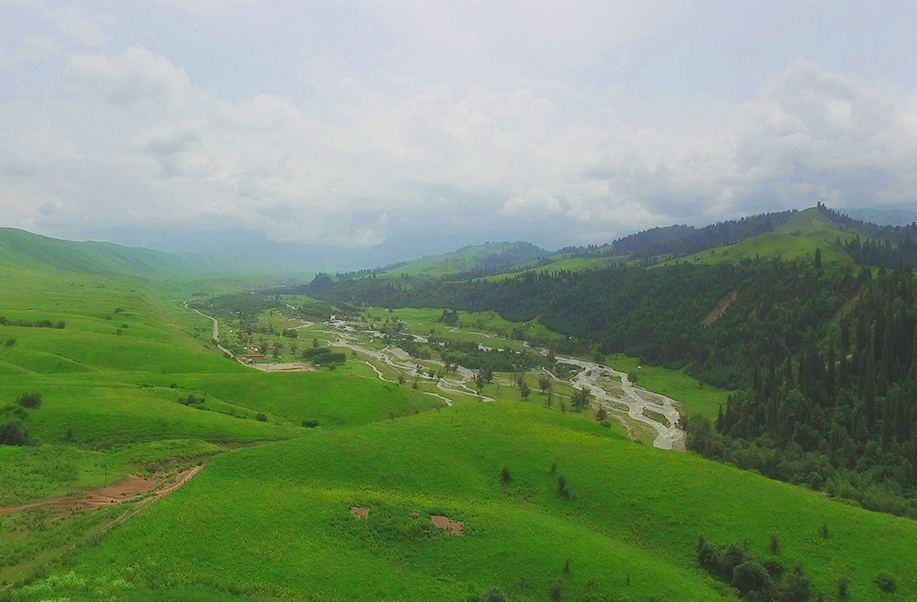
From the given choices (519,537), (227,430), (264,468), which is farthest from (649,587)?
(227,430)

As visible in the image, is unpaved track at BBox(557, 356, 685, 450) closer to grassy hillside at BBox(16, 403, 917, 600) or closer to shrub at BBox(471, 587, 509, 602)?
grassy hillside at BBox(16, 403, 917, 600)

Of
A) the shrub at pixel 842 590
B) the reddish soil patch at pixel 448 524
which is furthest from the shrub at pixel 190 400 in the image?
the shrub at pixel 842 590

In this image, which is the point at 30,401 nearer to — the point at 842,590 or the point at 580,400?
the point at 842,590

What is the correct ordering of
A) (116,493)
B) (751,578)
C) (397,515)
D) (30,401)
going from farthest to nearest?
(30,401), (116,493), (397,515), (751,578)

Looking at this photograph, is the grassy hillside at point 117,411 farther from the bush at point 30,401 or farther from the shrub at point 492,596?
the shrub at point 492,596

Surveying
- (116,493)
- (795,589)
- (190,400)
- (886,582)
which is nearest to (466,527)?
(795,589)

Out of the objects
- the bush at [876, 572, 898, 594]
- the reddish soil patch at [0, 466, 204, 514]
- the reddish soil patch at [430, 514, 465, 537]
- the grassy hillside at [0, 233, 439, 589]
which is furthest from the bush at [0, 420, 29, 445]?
the bush at [876, 572, 898, 594]

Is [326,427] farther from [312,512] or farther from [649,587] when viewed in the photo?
[649,587]
